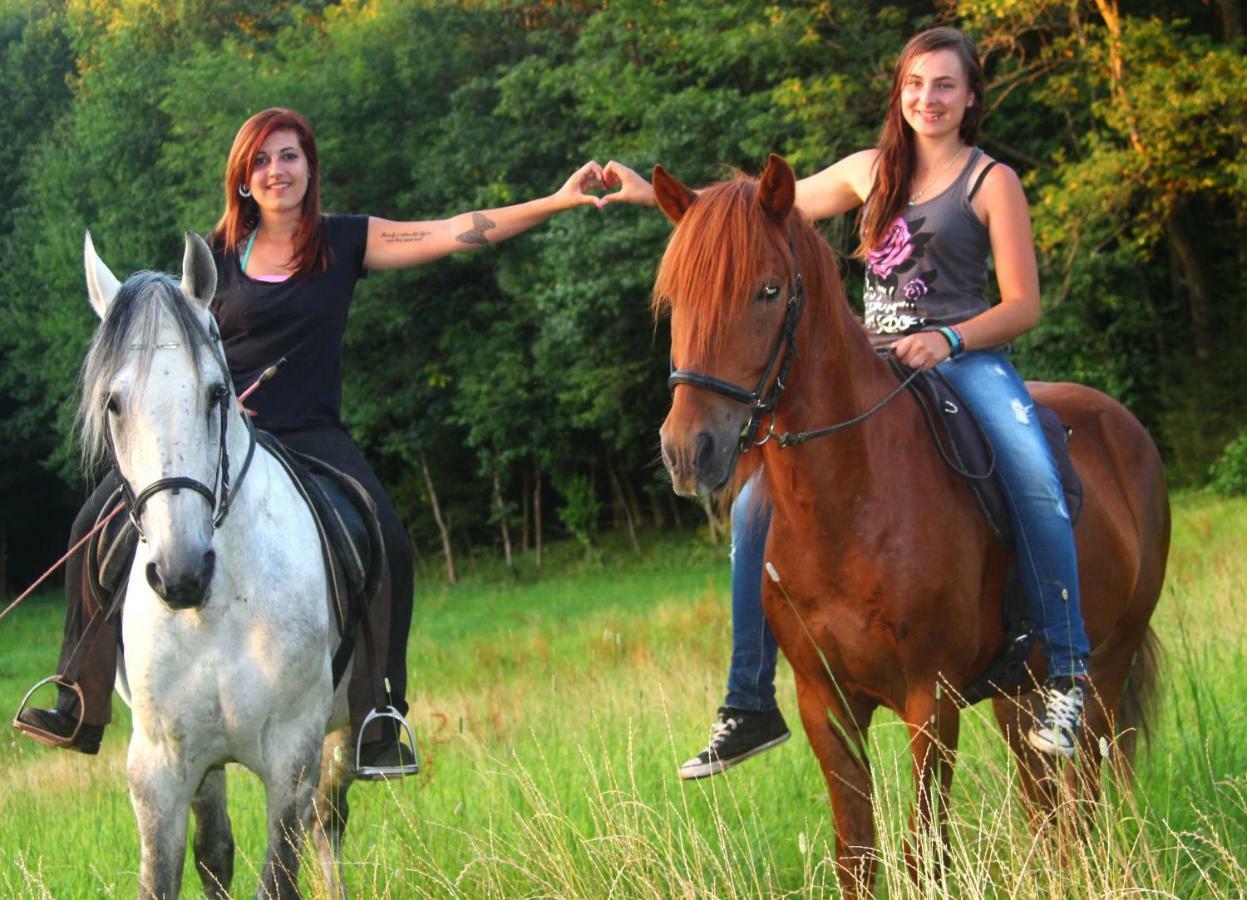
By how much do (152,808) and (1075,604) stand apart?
9.85 ft

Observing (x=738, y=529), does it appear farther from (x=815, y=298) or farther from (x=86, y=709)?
(x=86, y=709)

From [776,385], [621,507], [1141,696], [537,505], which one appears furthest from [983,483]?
[621,507]

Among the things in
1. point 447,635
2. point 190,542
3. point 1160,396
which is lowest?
point 447,635

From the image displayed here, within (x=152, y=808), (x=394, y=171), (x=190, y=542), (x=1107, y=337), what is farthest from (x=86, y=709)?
(x=394, y=171)

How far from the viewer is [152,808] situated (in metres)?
4.21

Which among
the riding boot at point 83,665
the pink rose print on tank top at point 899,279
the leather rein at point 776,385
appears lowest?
the riding boot at point 83,665

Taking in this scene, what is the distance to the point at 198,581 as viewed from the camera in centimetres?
376

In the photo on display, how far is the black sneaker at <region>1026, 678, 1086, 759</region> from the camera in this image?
446 cm

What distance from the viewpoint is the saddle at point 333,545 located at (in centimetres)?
457

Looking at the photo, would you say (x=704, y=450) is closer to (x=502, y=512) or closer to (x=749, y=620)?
(x=749, y=620)

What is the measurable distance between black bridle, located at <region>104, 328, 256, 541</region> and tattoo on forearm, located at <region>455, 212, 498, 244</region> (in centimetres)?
135

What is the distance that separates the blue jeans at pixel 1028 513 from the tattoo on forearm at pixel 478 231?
4.95 feet

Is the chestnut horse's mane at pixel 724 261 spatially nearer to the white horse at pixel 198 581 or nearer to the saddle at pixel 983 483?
the saddle at pixel 983 483

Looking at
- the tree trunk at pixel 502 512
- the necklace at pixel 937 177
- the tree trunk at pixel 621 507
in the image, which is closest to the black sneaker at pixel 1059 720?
the necklace at pixel 937 177
